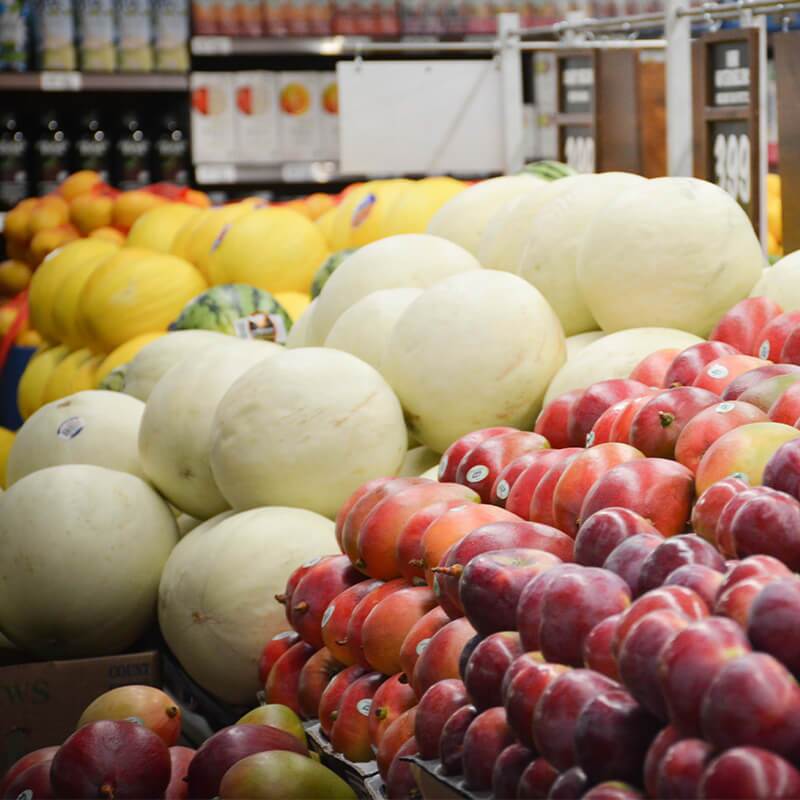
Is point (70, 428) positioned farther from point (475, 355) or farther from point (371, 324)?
point (475, 355)

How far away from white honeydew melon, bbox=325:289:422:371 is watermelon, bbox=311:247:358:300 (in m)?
0.96

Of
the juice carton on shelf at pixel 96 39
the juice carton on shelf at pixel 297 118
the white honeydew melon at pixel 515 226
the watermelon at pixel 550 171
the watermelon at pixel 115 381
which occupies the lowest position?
the watermelon at pixel 115 381

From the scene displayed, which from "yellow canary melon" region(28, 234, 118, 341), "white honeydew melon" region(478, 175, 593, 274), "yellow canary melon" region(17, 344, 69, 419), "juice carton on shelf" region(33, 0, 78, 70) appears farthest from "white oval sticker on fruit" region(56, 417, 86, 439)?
"juice carton on shelf" region(33, 0, 78, 70)

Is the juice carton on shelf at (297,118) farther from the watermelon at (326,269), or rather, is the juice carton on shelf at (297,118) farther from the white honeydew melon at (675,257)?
the white honeydew melon at (675,257)

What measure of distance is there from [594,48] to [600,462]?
2206mm

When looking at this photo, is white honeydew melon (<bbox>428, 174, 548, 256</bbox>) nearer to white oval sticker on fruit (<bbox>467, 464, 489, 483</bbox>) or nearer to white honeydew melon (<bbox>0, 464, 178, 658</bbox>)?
white honeydew melon (<bbox>0, 464, 178, 658</bbox>)

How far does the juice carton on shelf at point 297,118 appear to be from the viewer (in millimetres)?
5074

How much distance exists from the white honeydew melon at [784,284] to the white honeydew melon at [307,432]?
1.91ft

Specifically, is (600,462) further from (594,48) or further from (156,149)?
(156,149)

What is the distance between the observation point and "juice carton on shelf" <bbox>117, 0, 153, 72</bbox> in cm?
508

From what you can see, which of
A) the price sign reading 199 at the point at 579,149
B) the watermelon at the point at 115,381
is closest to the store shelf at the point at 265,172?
the price sign reading 199 at the point at 579,149

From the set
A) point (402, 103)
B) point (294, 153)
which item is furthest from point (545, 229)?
point (294, 153)

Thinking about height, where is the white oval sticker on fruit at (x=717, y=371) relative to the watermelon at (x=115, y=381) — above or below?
above

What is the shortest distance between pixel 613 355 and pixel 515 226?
19.7 inches
